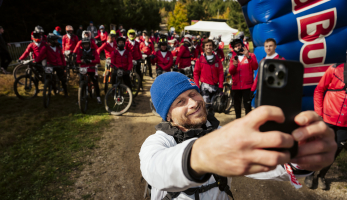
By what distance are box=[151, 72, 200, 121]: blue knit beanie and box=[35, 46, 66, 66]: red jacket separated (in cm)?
647

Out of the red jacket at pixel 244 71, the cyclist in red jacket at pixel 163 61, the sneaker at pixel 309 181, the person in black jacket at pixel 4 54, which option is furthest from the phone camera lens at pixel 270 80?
the person in black jacket at pixel 4 54

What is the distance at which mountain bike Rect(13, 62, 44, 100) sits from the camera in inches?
265

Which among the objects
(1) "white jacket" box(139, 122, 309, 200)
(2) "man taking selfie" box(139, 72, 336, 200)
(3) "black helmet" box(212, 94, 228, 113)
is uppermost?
(2) "man taking selfie" box(139, 72, 336, 200)

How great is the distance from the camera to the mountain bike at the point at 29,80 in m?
6.73

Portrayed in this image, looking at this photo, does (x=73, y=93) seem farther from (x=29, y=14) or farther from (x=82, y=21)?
(x=82, y=21)

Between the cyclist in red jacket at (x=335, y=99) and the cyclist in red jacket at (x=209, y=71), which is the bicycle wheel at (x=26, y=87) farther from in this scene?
the cyclist in red jacket at (x=335, y=99)

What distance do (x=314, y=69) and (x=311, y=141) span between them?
4.64 metres

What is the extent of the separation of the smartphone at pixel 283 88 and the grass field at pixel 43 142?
12.4ft

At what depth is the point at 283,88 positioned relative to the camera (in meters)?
0.63

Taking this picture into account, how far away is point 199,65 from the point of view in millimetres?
5238

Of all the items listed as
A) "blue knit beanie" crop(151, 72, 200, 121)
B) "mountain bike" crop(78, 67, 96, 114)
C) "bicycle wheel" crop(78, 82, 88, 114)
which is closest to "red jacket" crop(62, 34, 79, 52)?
"mountain bike" crop(78, 67, 96, 114)

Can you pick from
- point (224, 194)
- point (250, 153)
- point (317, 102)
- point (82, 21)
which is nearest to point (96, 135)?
point (224, 194)

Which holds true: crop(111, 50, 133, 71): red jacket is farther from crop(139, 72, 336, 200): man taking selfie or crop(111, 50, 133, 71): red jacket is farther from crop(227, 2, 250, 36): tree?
crop(227, 2, 250, 36): tree

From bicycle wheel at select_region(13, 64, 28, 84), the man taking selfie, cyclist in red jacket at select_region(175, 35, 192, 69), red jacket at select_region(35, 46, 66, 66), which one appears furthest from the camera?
bicycle wheel at select_region(13, 64, 28, 84)
